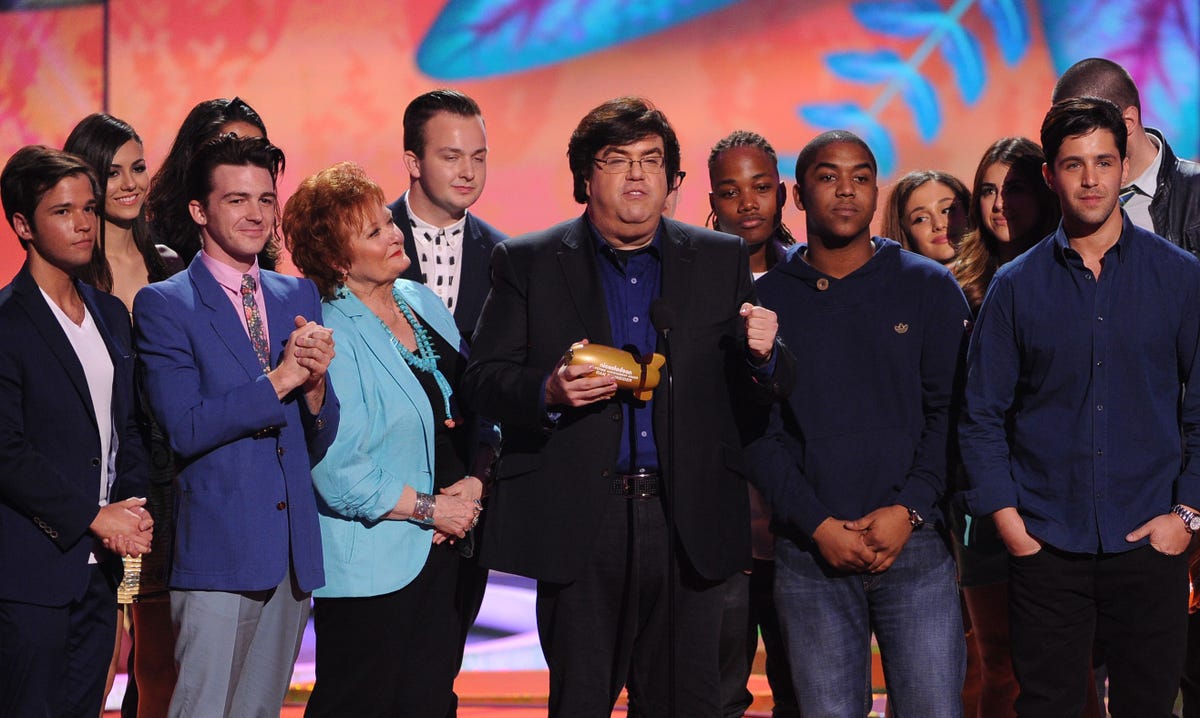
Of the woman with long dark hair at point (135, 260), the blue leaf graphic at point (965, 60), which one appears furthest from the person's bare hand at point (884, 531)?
the blue leaf graphic at point (965, 60)

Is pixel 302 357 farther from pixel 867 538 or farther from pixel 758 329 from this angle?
pixel 867 538

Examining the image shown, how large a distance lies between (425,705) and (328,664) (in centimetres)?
26

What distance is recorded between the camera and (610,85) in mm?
5531

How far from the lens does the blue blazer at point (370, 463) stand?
10.4ft

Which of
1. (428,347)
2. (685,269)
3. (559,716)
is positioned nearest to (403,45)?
(428,347)

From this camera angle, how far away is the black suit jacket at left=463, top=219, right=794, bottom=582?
9.41ft

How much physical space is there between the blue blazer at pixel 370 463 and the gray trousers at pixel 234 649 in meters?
0.16

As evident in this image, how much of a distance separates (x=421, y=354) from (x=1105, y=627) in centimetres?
180

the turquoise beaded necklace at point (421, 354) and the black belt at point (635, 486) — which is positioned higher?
the turquoise beaded necklace at point (421, 354)

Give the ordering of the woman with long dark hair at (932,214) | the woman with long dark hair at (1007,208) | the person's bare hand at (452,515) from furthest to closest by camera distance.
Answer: the woman with long dark hair at (932,214) → the woman with long dark hair at (1007,208) → the person's bare hand at (452,515)

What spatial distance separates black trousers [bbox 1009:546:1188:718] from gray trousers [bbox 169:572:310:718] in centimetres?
173

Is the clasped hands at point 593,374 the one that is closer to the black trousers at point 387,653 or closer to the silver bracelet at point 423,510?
the silver bracelet at point 423,510

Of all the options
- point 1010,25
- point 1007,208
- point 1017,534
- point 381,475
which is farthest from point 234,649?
point 1010,25

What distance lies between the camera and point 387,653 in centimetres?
318
